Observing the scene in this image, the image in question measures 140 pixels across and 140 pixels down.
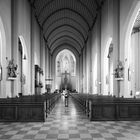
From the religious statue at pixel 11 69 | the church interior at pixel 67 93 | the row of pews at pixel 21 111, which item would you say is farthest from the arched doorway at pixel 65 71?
the row of pews at pixel 21 111

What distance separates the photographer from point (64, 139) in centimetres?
523

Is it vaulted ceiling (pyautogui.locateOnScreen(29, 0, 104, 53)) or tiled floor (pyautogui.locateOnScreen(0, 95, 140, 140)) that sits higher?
vaulted ceiling (pyautogui.locateOnScreen(29, 0, 104, 53))

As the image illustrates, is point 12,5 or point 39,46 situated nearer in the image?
point 12,5

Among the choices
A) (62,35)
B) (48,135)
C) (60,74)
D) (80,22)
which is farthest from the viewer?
(60,74)

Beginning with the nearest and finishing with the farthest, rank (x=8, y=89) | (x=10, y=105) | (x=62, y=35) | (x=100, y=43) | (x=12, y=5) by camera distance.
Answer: (x=10, y=105)
(x=8, y=89)
(x=12, y=5)
(x=100, y=43)
(x=62, y=35)

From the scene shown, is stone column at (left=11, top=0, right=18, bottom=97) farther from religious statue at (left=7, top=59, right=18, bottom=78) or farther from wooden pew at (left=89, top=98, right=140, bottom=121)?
wooden pew at (left=89, top=98, right=140, bottom=121)

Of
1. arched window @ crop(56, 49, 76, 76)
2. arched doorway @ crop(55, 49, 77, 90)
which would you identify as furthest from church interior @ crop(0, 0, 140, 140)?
arched window @ crop(56, 49, 76, 76)

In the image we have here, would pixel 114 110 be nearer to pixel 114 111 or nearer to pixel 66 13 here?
pixel 114 111

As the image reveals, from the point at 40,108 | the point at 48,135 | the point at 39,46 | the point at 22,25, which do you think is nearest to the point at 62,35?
the point at 39,46

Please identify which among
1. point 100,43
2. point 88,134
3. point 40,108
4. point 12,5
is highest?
point 12,5

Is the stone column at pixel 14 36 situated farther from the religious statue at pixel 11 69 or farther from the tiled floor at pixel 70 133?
the tiled floor at pixel 70 133

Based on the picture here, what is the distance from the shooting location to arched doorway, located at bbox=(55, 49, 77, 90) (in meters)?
47.7

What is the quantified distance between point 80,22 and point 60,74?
75.5ft

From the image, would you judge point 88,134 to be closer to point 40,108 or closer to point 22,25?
point 40,108
